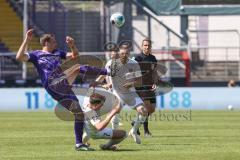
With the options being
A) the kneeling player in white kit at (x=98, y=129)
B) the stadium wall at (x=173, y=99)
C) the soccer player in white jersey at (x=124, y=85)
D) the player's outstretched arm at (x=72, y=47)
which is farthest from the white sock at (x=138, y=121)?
the stadium wall at (x=173, y=99)

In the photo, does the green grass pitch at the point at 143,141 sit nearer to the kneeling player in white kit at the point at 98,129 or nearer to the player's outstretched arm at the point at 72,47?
the kneeling player in white kit at the point at 98,129

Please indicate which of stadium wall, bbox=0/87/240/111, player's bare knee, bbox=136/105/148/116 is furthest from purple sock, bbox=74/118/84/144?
stadium wall, bbox=0/87/240/111

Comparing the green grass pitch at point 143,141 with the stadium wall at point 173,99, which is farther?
the stadium wall at point 173,99

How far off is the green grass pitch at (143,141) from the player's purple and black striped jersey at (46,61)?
147 cm

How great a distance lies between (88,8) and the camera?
144 feet

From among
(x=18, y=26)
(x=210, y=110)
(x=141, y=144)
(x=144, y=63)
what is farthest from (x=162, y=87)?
(x=141, y=144)

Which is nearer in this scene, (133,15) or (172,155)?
(172,155)

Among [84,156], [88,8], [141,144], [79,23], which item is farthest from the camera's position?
[88,8]

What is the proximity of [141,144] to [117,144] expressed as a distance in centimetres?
80

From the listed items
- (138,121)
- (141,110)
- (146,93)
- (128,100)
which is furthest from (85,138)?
(146,93)

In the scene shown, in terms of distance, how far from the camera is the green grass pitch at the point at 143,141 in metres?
14.4

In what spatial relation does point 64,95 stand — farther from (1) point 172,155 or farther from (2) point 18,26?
(2) point 18,26

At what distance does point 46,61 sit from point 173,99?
17.2m

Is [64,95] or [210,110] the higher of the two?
[64,95]
